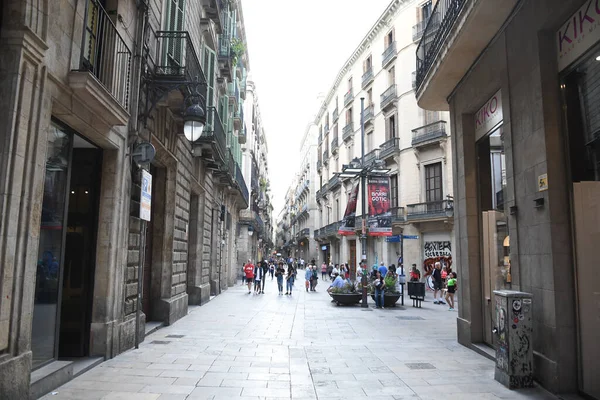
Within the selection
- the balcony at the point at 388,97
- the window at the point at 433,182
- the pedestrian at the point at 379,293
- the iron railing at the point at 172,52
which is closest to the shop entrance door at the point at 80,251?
the iron railing at the point at 172,52

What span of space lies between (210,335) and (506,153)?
719 centimetres

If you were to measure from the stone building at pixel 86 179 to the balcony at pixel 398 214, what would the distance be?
1889 centimetres

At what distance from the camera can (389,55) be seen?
32.3 metres

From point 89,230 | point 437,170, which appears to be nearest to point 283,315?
point 89,230

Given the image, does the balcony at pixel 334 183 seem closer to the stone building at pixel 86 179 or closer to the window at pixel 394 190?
the window at pixel 394 190

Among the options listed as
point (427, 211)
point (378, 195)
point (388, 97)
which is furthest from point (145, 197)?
Result: point (388, 97)

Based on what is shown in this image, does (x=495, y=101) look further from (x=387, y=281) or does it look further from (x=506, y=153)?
(x=387, y=281)

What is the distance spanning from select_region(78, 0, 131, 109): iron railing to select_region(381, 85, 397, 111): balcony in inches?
1020

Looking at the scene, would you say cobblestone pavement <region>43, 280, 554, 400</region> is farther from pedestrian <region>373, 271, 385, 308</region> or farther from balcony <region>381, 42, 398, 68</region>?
balcony <region>381, 42, 398, 68</region>

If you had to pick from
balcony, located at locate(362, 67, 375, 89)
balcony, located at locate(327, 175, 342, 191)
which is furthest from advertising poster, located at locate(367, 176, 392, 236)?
balcony, located at locate(327, 175, 342, 191)

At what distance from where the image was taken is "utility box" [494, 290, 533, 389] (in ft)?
19.1

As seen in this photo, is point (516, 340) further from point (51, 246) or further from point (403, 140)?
point (403, 140)

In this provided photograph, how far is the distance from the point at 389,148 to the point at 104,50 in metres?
25.9

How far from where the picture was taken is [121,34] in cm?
762
